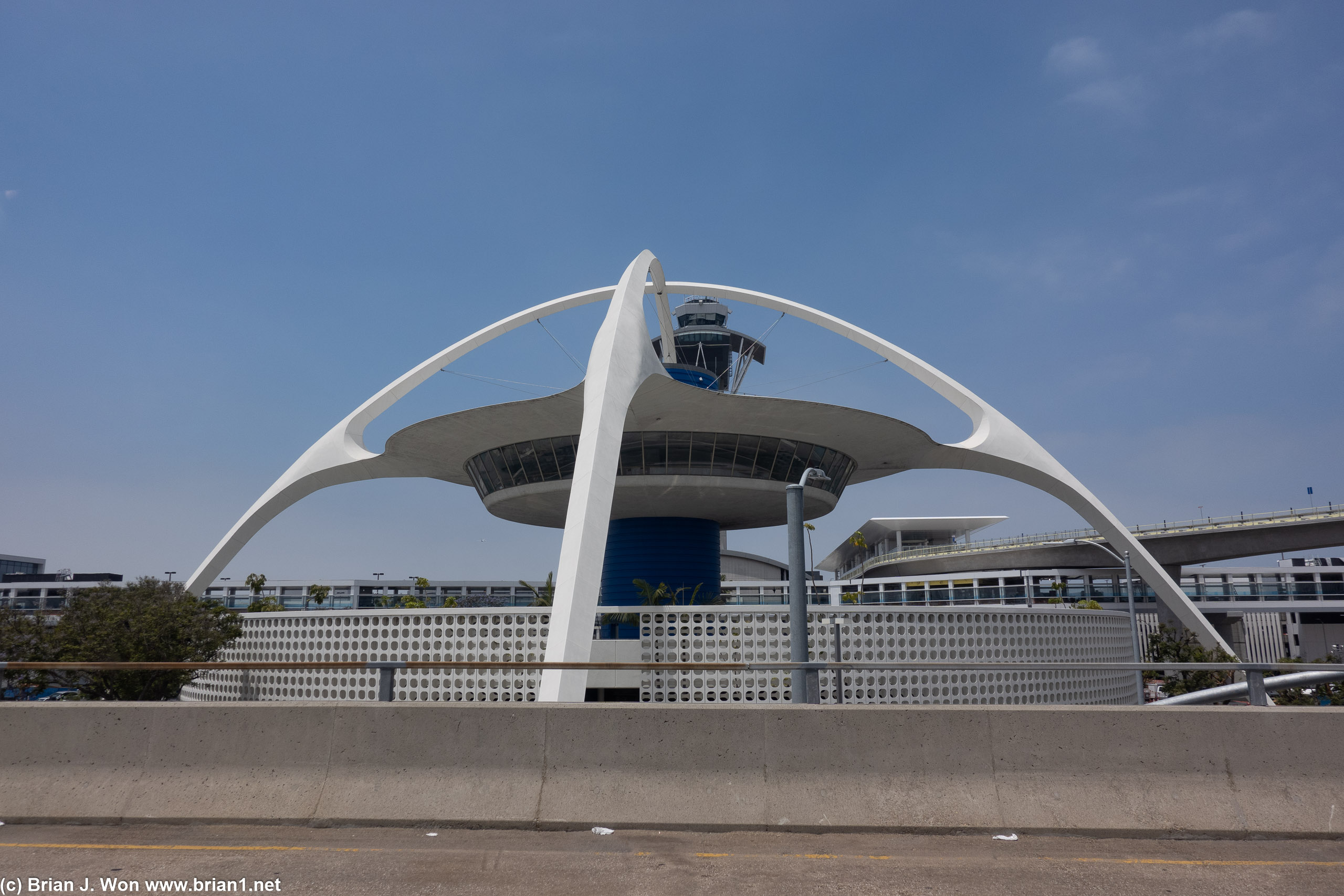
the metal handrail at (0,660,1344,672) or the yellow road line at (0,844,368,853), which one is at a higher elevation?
the metal handrail at (0,660,1344,672)

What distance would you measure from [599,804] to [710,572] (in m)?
31.2

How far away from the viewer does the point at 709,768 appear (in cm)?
802

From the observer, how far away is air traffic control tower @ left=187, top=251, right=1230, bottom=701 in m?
26.2

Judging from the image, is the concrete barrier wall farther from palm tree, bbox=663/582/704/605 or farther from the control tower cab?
the control tower cab

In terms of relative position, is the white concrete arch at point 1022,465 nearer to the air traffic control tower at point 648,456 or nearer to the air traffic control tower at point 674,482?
the air traffic control tower at point 648,456

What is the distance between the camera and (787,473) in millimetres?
36219

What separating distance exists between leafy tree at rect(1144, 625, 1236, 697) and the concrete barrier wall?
24134 millimetres

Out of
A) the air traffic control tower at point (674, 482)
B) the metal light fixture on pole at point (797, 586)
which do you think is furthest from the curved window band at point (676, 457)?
the metal light fixture on pole at point (797, 586)

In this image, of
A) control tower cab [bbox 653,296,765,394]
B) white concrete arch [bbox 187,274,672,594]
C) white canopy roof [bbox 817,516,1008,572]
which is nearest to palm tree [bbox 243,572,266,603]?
white concrete arch [bbox 187,274,672,594]

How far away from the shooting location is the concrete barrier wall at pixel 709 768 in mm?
7773

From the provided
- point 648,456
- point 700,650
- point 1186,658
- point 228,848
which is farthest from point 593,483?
point 1186,658

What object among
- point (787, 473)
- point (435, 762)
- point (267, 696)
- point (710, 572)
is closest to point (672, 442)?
point (787, 473)

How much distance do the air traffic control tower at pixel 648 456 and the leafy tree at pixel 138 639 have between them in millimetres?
9861

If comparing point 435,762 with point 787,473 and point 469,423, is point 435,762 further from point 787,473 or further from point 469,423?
point 787,473
